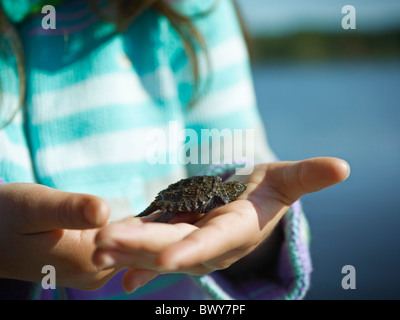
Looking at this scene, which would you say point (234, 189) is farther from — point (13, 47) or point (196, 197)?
point (13, 47)

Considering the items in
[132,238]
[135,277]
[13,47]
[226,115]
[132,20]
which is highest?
[132,20]

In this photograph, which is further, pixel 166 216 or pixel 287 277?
pixel 287 277

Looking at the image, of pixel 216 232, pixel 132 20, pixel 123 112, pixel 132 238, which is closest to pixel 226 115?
pixel 123 112

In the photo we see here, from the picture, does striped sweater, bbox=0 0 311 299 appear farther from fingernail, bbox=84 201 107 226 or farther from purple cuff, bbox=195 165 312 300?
fingernail, bbox=84 201 107 226

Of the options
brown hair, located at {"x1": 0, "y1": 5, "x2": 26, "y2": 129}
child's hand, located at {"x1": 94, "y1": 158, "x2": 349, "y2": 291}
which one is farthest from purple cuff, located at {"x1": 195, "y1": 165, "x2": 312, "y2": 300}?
brown hair, located at {"x1": 0, "y1": 5, "x2": 26, "y2": 129}

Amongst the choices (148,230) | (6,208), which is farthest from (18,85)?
(148,230)

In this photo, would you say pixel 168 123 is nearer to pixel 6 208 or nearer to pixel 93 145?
pixel 93 145
